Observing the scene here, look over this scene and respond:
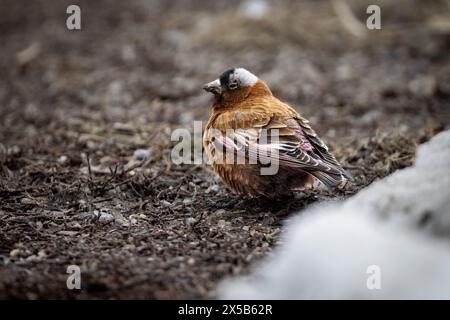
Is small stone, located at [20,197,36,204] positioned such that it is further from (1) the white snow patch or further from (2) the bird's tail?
(2) the bird's tail

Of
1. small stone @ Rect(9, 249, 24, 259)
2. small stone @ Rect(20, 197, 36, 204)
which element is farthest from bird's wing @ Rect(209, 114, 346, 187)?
small stone @ Rect(9, 249, 24, 259)

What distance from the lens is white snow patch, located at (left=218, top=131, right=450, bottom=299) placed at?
346 centimetres

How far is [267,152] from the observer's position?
504 centimetres

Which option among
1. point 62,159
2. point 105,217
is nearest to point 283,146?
point 105,217

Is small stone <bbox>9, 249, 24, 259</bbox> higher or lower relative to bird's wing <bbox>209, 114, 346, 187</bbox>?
lower

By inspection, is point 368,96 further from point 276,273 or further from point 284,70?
point 276,273

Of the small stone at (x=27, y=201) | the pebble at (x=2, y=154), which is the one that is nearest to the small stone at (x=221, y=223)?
the small stone at (x=27, y=201)

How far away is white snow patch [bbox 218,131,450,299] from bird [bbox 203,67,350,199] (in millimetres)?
1067

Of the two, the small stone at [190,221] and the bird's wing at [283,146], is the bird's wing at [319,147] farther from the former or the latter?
the small stone at [190,221]

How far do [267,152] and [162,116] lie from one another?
349 centimetres

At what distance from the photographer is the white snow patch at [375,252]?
136 inches

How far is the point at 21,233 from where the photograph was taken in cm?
479

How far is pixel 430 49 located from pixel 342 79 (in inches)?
81.2
